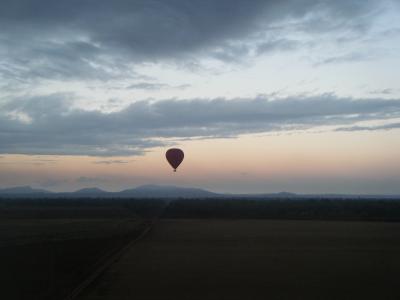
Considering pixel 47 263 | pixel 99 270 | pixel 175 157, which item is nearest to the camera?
pixel 99 270

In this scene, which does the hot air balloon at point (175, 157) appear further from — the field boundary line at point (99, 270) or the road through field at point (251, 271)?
the field boundary line at point (99, 270)

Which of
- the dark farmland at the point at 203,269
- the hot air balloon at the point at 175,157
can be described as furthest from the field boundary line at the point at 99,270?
the hot air balloon at the point at 175,157

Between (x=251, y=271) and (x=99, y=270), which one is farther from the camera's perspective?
(x=251, y=271)

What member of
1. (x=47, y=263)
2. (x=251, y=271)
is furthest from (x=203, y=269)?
(x=47, y=263)

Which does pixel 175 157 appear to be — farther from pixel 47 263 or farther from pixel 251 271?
pixel 251 271

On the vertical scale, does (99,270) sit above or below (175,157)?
below

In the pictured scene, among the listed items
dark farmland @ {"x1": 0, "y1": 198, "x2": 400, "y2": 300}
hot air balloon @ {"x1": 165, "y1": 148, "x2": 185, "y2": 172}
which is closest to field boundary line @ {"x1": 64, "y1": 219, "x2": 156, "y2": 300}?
dark farmland @ {"x1": 0, "y1": 198, "x2": 400, "y2": 300}

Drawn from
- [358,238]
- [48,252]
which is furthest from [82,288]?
[358,238]

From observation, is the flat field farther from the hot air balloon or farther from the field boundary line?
the hot air balloon
